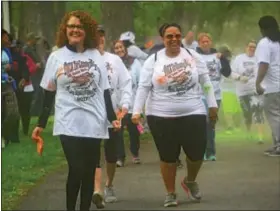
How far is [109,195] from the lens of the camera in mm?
6730

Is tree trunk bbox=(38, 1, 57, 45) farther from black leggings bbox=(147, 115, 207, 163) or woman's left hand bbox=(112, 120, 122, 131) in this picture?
woman's left hand bbox=(112, 120, 122, 131)

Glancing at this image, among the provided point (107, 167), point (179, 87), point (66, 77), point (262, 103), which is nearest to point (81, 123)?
point (66, 77)

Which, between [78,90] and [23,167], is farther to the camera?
[23,167]

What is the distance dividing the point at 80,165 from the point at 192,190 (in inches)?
60.1

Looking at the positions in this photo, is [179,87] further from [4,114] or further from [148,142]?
[4,114]

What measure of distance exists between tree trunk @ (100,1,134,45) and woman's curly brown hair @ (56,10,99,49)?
4.79 feet

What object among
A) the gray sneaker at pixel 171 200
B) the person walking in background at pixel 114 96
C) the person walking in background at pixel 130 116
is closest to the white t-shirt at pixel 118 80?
the person walking in background at pixel 114 96

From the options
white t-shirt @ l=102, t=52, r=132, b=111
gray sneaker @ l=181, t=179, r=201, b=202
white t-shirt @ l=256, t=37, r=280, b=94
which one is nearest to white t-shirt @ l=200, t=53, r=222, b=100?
white t-shirt @ l=256, t=37, r=280, b=94

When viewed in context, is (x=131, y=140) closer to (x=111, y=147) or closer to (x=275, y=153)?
(x=111, y=147)

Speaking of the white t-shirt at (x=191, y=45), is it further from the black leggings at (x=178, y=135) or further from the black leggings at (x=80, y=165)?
the black leggings at (x=80, y=165)

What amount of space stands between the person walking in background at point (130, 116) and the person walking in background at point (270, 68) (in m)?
0.86

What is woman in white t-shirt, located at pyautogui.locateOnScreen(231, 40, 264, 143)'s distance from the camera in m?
6.64

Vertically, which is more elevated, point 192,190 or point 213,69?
point 213,69

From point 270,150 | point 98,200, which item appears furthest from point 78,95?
point 270,150
